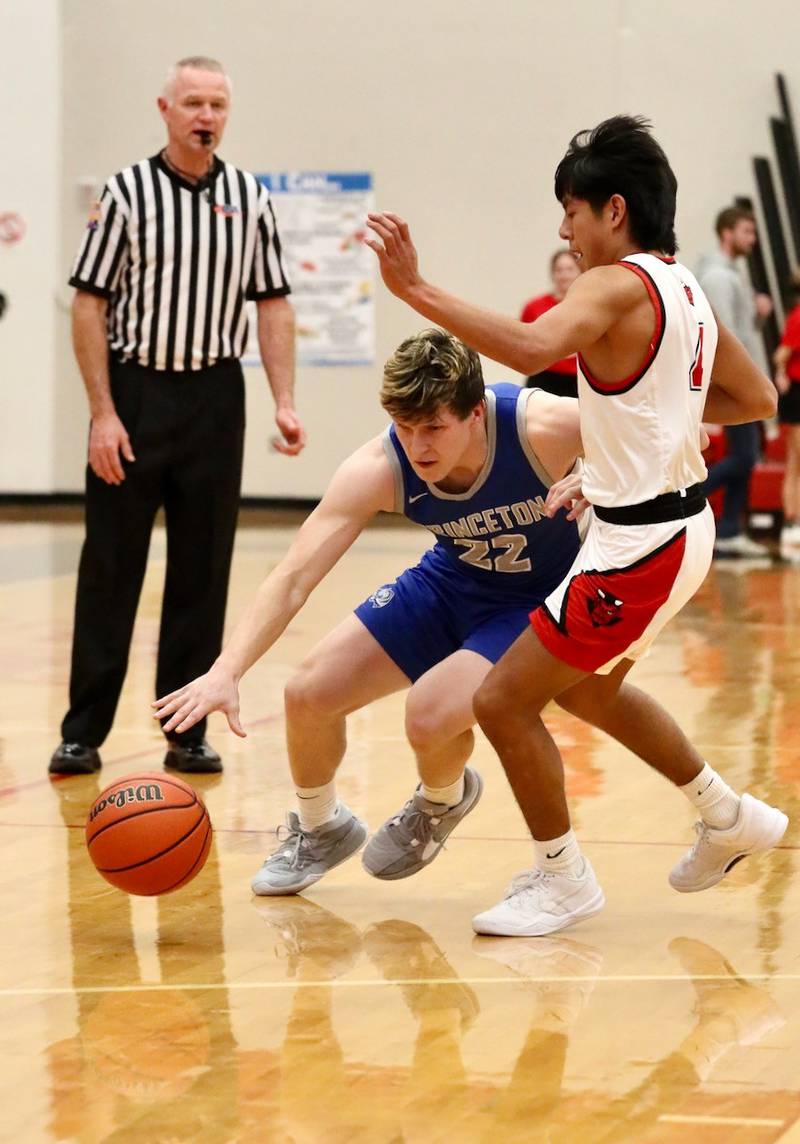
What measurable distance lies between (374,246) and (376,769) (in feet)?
8.95

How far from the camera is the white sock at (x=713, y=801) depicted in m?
4.14

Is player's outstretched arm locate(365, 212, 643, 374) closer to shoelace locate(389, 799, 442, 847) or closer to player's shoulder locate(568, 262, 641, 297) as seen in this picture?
player's shoulder locate(568, 262, 641, 297)

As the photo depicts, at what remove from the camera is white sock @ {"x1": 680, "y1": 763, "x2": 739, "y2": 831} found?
4.14 m

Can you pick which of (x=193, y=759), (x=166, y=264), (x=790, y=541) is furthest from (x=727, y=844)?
(x=790, y=541)

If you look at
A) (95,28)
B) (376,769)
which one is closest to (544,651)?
(376,769)

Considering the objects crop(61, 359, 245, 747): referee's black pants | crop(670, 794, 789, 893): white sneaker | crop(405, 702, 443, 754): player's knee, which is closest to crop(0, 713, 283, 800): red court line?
crop(61, 359, 245, 747): referee's black pants

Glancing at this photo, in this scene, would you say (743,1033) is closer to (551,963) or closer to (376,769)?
(551,963)

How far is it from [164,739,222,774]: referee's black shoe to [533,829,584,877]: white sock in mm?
1900

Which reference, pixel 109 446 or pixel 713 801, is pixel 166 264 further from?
pixel 713 801

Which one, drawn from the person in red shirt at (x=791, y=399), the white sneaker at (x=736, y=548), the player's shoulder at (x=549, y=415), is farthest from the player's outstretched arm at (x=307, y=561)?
the person in red shirt at (x=791, y=399)

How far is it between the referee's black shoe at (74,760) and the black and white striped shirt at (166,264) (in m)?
1.20

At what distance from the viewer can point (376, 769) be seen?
18.8ft

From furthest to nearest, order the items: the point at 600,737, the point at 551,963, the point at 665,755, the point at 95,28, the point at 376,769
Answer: the point at 95,28, the point at 600,737, the point at 376,769, the point at 665,755, the point at 551,963

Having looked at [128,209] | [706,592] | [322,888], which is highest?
[128,209]
